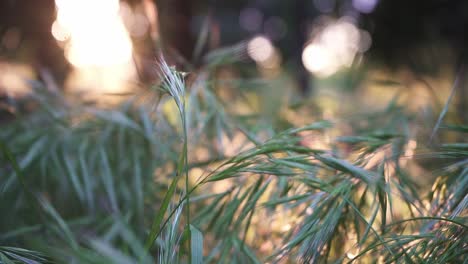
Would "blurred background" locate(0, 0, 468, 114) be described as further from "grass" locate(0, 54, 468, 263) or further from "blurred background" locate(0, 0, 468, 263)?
"grass" locate(0, 54, 468, 263)

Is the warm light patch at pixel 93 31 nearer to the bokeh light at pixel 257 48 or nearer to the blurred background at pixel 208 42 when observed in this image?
the blurred background at pixel 208 42

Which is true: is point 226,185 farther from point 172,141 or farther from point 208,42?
point 208,42

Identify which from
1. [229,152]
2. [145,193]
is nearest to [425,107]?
[229,152]

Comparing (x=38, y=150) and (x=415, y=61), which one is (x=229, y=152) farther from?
(x=415, y=61)

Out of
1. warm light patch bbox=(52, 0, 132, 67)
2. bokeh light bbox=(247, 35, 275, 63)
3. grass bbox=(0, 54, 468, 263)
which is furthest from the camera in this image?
warm light patch bbox=(52, 0, 132, 67)

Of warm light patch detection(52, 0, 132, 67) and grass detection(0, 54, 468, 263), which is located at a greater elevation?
warm light patch detection(52, 0, 132, 67)

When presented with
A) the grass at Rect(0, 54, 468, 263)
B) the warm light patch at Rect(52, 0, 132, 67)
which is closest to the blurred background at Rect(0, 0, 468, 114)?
the warm light patch at Rect(52, 0, 132, 67)
